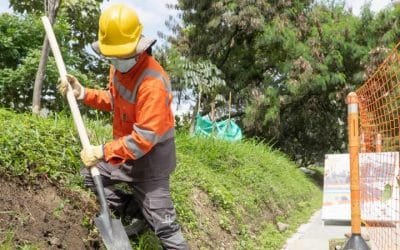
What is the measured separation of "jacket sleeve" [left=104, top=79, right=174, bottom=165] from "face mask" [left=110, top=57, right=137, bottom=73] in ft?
0.55

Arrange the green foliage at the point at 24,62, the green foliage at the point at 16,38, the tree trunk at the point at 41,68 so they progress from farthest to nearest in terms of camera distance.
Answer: the green foliage at the point at 16,38, the green foliage at the point at 24,62, the tree trunk at the point at 41,68

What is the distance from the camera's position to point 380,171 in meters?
6.00

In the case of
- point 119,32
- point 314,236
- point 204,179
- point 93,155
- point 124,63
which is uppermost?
point 119,32

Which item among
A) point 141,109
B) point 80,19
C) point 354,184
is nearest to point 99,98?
point 141,109

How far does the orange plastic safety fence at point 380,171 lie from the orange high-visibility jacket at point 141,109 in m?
2.87

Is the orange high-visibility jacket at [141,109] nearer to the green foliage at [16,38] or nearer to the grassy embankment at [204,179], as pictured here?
the grassy embankment at [204,179]

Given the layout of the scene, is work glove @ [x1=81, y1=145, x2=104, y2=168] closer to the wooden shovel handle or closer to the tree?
the wooden shovel handle

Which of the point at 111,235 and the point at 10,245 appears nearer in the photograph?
the point at 10,245

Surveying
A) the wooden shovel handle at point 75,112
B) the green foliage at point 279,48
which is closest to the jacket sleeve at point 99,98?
the wooden shovel handle at point 75,112

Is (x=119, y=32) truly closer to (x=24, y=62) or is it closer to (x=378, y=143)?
(x=378, y=143)

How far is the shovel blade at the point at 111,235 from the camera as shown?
3408 millimetres

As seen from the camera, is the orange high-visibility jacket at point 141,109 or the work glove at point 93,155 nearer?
the orange high-visibility jacket at point 141,109

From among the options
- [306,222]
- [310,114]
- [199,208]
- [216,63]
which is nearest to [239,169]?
[306,222]

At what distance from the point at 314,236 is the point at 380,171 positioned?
219 cm
